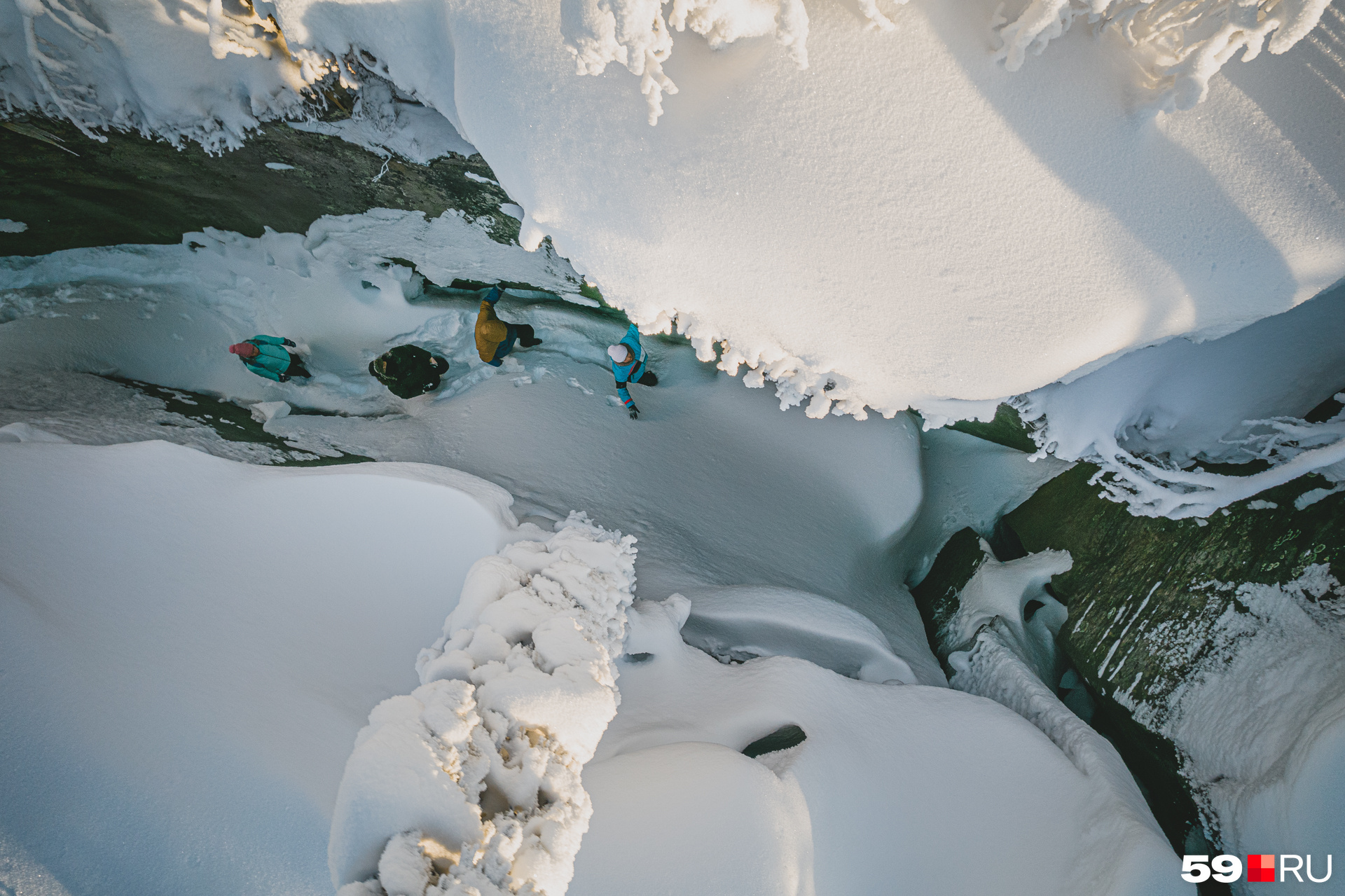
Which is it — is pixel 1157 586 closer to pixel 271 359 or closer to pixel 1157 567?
pixel 1157 567

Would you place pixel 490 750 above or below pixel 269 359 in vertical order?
above

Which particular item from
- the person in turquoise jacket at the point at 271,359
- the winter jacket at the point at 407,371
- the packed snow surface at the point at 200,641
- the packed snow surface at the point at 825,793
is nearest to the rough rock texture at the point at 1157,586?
the packed snow surface at the point at 825,793

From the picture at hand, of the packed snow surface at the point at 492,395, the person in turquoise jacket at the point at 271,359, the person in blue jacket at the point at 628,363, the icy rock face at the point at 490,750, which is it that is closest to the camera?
the icy rock face at the point at 490,750

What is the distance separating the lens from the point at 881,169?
1602 millimetres

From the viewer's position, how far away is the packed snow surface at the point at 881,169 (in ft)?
4.95

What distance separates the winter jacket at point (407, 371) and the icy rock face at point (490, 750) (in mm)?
1772

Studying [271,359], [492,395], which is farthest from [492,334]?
[271,359]

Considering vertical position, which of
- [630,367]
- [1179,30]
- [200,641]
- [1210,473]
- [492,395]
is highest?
[1179,30]

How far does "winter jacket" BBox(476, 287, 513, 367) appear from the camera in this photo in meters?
3.16

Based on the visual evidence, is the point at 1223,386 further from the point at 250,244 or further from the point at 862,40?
the point at 250,244

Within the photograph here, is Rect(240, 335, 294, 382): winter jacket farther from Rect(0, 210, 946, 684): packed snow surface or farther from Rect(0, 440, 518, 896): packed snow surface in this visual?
Rect(0, 440, 518, 896): packed snow surface

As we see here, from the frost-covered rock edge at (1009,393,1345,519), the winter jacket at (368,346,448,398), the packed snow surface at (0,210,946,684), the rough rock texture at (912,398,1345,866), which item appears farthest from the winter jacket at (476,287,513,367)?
the rough rock texture at (912,398,1345,866)
